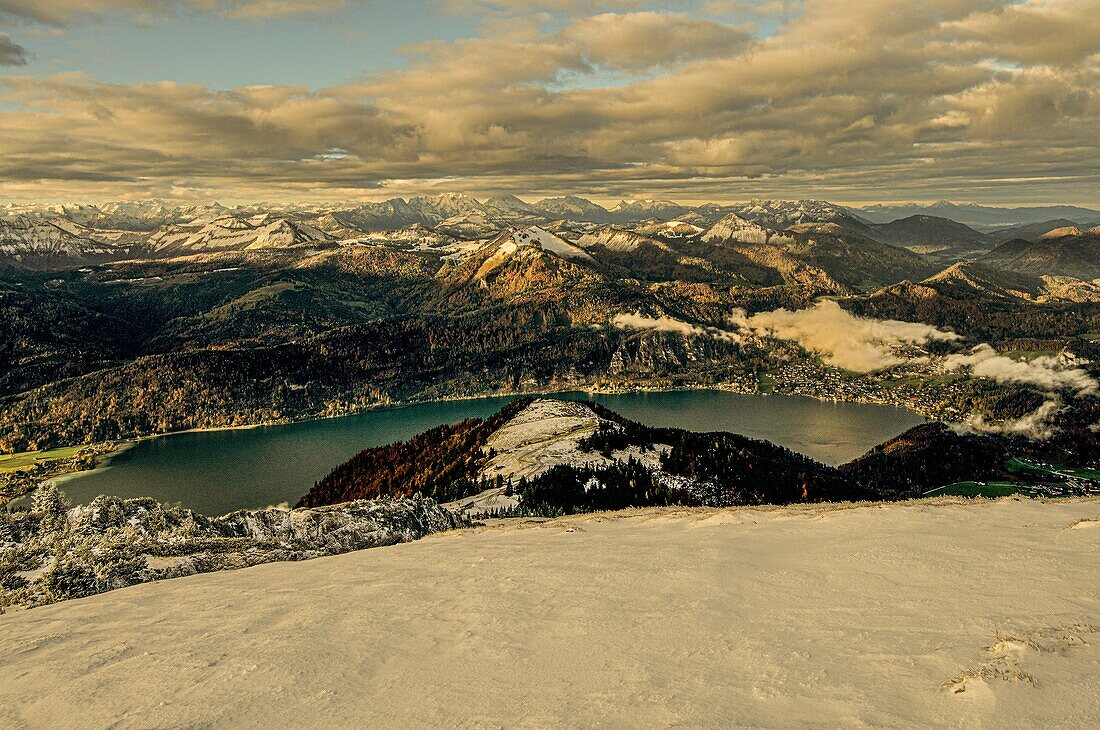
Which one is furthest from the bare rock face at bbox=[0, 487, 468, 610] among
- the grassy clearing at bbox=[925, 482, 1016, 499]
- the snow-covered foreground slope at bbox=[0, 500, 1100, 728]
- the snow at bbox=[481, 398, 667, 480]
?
the grassy clearing at bbox=[925, 482, 1016, 499]

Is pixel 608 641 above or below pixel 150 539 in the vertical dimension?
above

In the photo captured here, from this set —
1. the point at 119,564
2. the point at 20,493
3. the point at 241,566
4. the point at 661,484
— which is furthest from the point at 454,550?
the point at 20,493

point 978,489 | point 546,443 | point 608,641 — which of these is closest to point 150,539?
point 608,641

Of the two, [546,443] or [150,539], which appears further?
[546,443]

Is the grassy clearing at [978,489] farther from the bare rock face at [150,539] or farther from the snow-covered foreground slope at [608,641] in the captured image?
the bare rock face at [150,539]

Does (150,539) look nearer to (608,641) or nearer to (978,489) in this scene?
(608,641)

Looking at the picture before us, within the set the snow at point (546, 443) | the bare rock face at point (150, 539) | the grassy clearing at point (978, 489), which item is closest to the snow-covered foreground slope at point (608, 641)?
the bare rock face at point (150, 539)

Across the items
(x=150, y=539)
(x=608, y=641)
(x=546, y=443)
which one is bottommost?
(x=546, y=443)
